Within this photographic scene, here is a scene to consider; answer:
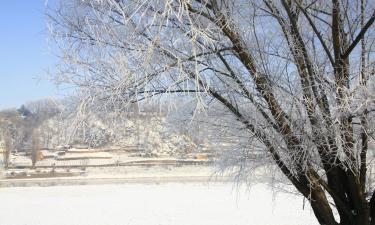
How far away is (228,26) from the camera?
7066mm

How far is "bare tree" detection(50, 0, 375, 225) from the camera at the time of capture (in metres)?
6.90

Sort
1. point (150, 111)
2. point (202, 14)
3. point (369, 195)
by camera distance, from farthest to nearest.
Answer: point (369, 195), point (150, 111), point (202, 14)

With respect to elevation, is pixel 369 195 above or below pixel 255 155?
below

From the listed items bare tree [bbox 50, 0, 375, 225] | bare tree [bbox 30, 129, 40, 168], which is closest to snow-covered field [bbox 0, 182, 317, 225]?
bare tree [bbox 50, 0, 375, 225]

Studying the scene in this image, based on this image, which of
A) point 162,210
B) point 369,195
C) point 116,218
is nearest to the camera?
point 369,195

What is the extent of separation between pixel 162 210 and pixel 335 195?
52.1 ft

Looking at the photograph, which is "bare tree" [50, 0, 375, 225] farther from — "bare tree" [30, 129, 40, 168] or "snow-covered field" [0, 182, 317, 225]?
"bare tree" [30, 129, 40, 168]

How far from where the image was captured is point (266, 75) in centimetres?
743

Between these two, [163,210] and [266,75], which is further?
[163,210]

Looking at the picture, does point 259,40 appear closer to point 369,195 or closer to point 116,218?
point 369,195

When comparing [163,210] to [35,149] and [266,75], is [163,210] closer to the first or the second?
[266,75]

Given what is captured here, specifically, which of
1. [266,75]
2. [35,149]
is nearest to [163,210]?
[266,75]

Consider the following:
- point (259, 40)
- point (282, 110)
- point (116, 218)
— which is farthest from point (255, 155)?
point (116, 218)

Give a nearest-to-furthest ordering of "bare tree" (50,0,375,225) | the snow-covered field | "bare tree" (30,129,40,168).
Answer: "bare tree" (50,0,375,225), the snow-covered field, "bare tree" (30,129,40,168)
